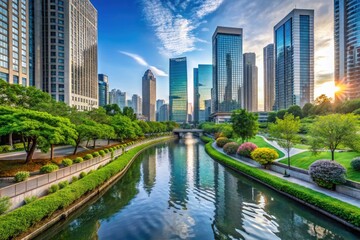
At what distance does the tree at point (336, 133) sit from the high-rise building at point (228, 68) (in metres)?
148

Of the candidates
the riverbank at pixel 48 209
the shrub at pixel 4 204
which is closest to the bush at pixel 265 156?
the riverbank at pixel 48 209

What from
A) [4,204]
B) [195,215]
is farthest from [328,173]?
[4,204]

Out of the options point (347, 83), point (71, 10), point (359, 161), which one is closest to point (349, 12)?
point (347, 83)

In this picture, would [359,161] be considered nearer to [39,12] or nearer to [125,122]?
[125,122]

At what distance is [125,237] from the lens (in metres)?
13.8

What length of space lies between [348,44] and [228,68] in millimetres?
83201

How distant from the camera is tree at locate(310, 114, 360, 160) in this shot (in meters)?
22.0

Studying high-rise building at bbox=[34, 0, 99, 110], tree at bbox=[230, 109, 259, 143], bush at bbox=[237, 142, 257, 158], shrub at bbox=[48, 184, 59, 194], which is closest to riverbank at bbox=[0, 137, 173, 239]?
shrub at bbox=[48, 184, 59, 194]

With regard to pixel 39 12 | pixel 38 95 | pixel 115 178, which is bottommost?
pixel 115 178

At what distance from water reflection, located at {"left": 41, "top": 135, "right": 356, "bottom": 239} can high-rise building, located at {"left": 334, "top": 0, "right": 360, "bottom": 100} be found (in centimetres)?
11869

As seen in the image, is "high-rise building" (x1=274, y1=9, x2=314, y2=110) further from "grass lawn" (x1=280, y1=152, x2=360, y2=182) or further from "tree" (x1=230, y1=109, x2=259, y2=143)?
"grass lawn" (x1=280, y1=152, x2=360, y2=182)

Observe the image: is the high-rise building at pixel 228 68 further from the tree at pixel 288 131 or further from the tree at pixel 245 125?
the tree at pixel 288 131

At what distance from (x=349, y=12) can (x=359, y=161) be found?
126494 mm

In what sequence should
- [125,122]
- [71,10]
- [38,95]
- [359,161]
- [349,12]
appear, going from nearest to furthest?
1. [359,161]
2. [38,95]
3. [125,122]
4. [71,10]
5. [349,12]
